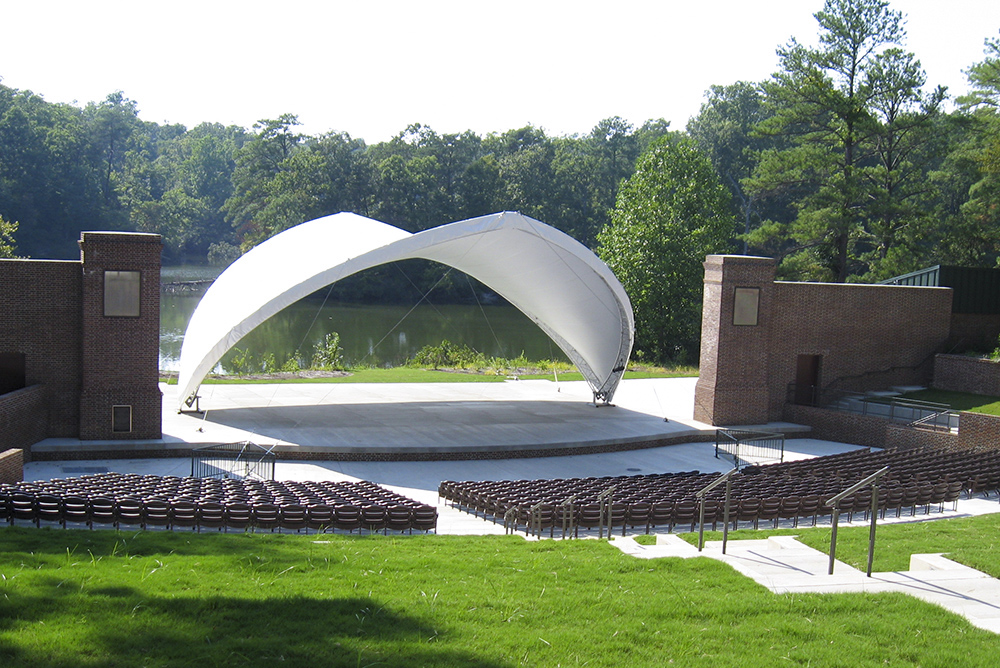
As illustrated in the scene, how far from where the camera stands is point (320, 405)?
27.3 metres

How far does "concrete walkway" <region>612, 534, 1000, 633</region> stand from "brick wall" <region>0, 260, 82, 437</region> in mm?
15411

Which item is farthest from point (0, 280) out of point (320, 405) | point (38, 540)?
point (38, 540)

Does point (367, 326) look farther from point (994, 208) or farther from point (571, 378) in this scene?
point (994, 208)

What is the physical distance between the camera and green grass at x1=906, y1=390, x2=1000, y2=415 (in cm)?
2653

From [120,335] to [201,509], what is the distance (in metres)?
9.45

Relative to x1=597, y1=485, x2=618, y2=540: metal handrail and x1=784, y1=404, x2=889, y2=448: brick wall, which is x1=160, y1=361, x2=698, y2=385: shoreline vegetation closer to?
x1=784, y1=404, x2=889, y2=448: brick wall

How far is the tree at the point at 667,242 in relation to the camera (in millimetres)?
47656

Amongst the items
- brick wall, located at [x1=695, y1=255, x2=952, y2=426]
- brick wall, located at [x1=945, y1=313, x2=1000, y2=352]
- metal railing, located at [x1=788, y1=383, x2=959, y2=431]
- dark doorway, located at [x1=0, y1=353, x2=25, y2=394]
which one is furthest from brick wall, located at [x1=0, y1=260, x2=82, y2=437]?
brick wall, located at [x1=945, y1=313, x2=1000, y2=352]

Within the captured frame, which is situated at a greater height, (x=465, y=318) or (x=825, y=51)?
(x=825, y=51)

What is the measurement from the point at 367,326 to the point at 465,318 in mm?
9874

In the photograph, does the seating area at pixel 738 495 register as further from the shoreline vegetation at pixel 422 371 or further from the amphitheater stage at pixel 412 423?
the shoreline vegetation at pixel 422 371

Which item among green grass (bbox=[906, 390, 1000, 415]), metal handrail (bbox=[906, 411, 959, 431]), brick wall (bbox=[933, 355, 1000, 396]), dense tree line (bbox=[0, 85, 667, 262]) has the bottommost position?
metal handrail (bbox=[906, 411, 959, 431])

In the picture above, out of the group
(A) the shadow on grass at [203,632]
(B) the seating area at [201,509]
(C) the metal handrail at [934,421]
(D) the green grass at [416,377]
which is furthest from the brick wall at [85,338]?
(C) the metal handrail at [934,421]

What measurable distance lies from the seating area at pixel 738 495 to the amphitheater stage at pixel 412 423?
4646mm
